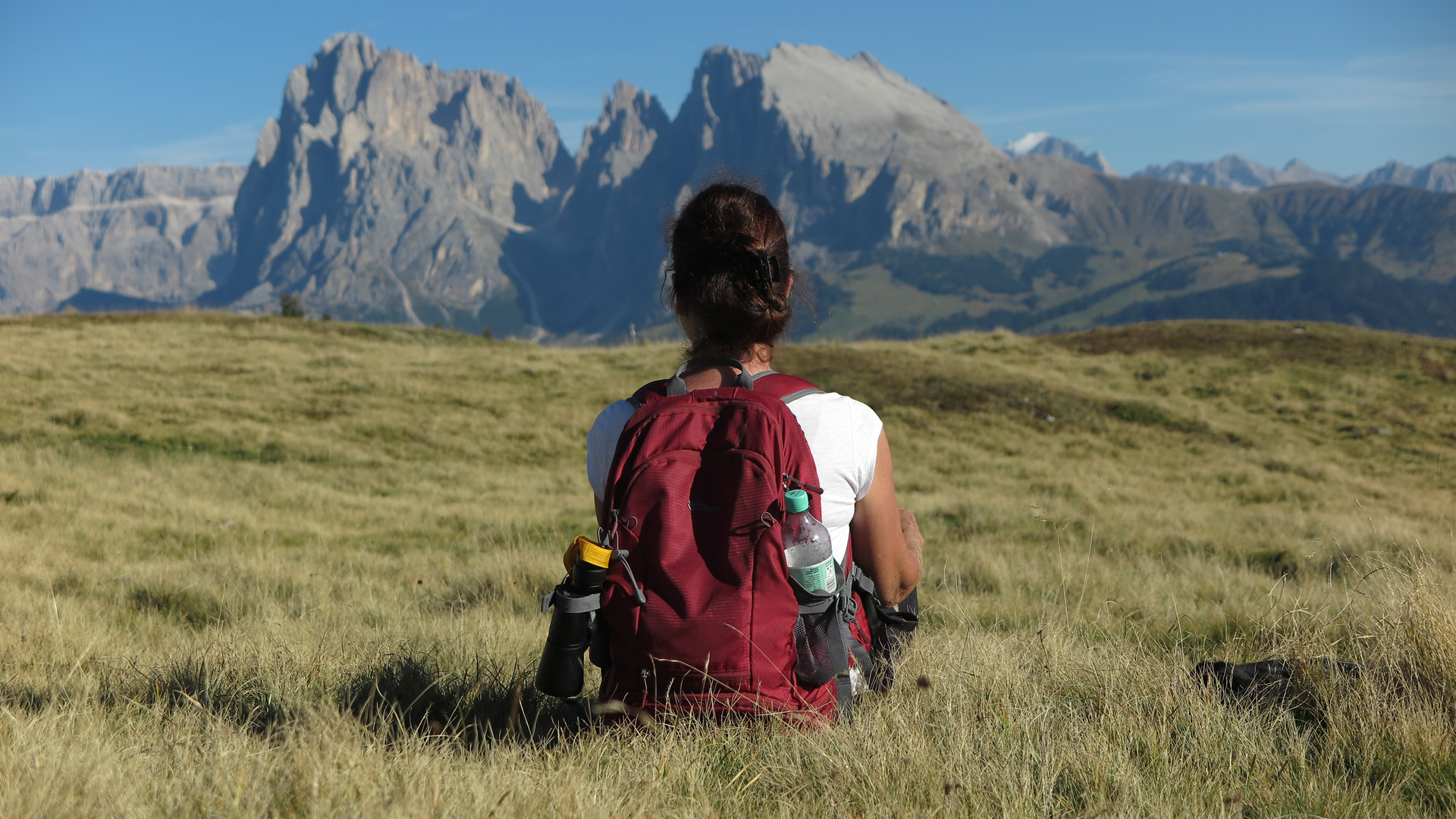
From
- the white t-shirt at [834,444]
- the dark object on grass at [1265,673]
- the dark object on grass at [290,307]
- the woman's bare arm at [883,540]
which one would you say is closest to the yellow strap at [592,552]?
the white t-shirt at [834,444]

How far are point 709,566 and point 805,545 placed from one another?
31 cm

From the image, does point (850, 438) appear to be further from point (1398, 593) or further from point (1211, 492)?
point (1211, 492)

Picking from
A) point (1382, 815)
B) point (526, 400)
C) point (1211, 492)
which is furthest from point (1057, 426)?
point (1382, 815)

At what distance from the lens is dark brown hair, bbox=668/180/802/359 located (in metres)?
2.88

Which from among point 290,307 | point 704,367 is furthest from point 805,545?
point 290,307

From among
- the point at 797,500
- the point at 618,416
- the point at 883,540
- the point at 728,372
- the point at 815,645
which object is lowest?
the point at 815,645

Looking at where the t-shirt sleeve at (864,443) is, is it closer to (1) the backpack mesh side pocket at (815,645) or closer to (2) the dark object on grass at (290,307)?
(1) the backpack mesh side pocket at (815,645)

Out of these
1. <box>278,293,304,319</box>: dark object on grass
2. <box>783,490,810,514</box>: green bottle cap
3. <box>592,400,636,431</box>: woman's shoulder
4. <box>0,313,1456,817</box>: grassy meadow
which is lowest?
<box>0,313,1456,817</box>: grassy meadow

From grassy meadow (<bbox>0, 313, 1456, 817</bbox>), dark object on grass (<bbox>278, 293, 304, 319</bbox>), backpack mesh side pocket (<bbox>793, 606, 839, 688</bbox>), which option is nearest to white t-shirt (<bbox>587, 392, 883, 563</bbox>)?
backpack mesh side pocket (<bbox>793, 606, 839, 688</bbox>)

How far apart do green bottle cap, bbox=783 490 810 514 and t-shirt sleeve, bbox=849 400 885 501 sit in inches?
13.8

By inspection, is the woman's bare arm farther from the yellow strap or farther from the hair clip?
the yellow strap

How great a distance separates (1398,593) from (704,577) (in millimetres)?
4191

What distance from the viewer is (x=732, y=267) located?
114 inches

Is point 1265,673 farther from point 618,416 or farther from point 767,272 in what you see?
point 618,416
